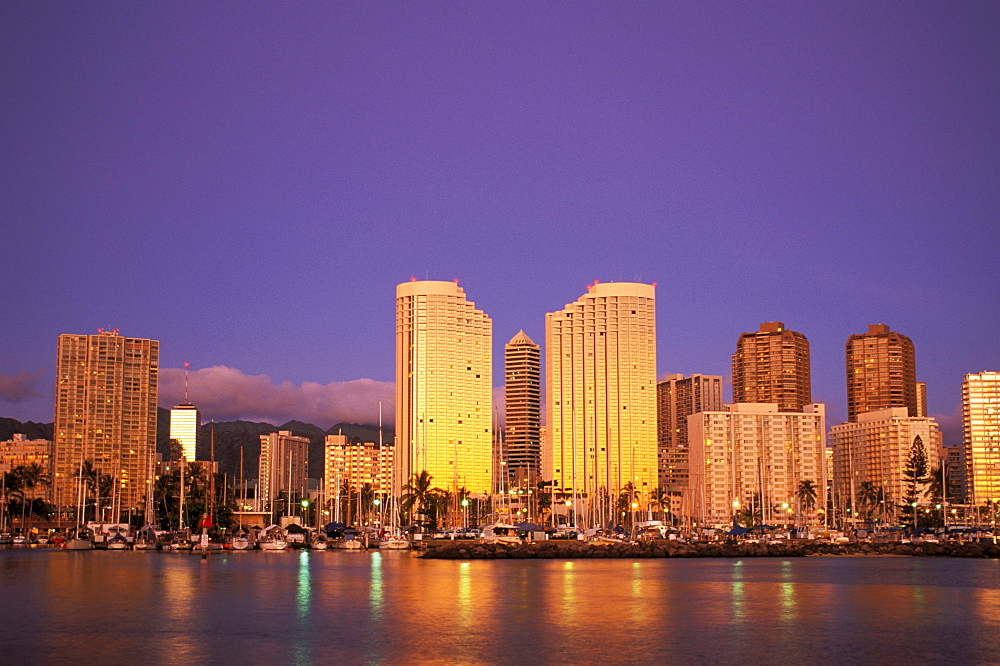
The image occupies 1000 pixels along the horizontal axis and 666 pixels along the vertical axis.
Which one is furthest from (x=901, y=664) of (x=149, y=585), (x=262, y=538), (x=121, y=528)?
(x=121, y=528)

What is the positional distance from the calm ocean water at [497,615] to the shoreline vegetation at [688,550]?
22372mm

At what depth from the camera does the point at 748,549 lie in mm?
124375

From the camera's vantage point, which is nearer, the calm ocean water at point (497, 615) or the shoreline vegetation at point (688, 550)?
the calm ocean water at point (497, 615)

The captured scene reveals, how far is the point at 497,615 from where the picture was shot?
53594 millimetres

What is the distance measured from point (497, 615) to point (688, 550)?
2882 inches

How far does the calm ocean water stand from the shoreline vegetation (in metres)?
22.4

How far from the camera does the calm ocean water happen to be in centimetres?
4153

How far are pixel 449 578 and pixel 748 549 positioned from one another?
53.9 meters

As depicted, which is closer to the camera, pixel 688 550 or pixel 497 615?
pixel 497 615

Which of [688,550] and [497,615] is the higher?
[497,615]

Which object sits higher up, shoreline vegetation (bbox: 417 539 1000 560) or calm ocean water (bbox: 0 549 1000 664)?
calm ocean water (bbox: 0 549 1000 664)

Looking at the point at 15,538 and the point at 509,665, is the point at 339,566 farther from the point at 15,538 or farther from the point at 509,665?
the point at 15,538

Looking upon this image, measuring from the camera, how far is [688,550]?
4850 inches

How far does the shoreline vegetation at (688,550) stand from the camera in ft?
376
